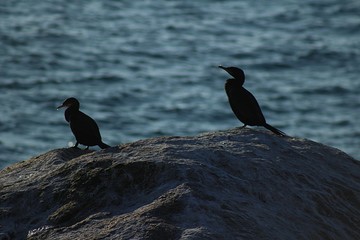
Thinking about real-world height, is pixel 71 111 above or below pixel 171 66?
above

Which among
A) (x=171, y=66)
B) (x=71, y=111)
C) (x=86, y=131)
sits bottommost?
(x=171, y=66)

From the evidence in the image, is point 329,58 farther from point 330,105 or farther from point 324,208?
point 324,208

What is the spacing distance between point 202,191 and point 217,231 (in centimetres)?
50

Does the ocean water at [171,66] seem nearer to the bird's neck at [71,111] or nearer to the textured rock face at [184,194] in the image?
the bird's neck at [71,111]

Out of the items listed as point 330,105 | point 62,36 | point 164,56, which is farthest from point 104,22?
point 330,105

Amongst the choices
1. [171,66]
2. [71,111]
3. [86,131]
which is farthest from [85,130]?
[171,66]

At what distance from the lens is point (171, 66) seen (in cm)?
2928

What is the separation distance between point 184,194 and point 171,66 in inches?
859

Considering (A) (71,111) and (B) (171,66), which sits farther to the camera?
(B) (171,66)

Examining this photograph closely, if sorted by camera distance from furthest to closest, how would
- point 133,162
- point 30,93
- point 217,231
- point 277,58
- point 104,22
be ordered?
point 104,22
point 277,58
point 30,93
point 133,162
point 217,231

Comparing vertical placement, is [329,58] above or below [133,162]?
below

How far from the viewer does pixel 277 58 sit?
3041cm

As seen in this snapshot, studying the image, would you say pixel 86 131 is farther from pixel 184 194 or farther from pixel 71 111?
pixel 184 194

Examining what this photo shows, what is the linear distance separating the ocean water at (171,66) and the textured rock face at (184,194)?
1281 centimetres
